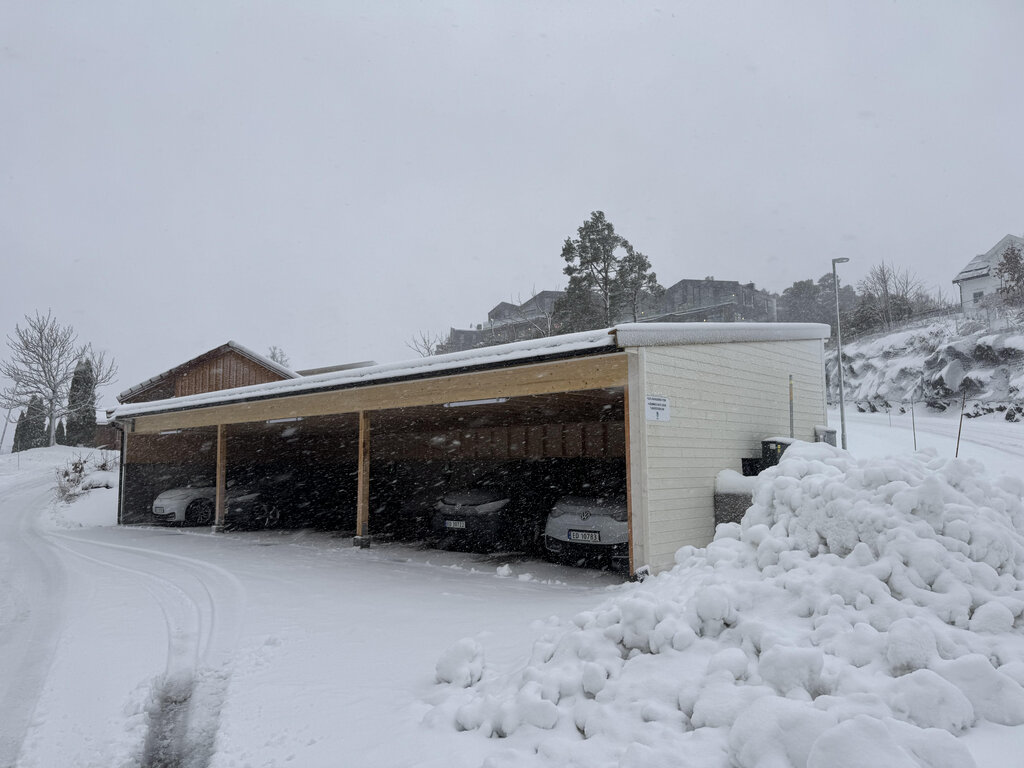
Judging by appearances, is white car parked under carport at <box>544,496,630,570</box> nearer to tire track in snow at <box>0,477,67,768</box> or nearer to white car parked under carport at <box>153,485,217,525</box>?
tire track in snow at <box>0,477,67,768</box>

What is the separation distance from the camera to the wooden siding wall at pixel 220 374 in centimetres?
2684

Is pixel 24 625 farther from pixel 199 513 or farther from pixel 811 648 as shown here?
pixel 199 513

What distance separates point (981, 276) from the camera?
3859 cm

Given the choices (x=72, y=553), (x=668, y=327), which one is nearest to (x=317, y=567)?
(x=72, y=553)

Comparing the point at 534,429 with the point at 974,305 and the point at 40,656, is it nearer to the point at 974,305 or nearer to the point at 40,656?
the point at 40,656

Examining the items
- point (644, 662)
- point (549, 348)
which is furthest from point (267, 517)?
point (644, 662)

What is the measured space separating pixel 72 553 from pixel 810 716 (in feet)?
37.7

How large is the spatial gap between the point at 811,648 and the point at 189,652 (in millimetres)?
4328

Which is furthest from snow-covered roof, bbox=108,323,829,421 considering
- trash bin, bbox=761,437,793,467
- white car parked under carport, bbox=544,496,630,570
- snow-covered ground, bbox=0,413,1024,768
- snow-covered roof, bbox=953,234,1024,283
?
snow-covered roof, bbox=953,234,1024,283

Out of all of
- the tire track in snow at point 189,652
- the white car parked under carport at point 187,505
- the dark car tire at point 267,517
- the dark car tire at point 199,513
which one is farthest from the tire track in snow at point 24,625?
the dark car tire at point 267,517

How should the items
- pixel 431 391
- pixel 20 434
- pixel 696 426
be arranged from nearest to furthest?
pixel 696 426 < pixel 431 391 < pixel 20 434

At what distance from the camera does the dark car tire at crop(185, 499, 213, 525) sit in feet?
49.2

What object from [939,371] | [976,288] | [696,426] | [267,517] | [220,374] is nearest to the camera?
[696,426]

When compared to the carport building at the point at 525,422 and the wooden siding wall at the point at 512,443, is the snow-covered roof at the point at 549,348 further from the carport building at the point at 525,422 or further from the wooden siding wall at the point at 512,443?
the wooden siding wall at the point at 512,443
